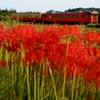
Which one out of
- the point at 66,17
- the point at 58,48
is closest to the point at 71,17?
the point at 66,17

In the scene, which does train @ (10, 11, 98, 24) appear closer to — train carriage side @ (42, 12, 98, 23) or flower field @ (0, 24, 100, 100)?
train carriage side @ (42, 12, 98, 23)

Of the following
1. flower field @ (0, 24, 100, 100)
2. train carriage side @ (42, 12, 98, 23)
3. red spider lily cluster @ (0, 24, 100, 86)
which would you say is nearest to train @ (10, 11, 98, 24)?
train carriage side @ (42, 12, 98, 23)

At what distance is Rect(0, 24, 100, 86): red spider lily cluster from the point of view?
2.25 meters

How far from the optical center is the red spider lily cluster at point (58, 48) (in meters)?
2.25

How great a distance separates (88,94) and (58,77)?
0.35 m

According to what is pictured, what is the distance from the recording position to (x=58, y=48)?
7.84 feet

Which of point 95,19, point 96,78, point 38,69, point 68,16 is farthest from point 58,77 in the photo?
point 95,19

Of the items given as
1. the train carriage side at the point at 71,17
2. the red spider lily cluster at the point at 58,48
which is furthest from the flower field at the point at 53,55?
the train carriage side at the point at 71,17

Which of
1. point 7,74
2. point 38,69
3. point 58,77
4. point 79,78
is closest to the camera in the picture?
point 38,69

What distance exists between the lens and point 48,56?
2.33 m

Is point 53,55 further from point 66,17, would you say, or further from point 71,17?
point 66,17

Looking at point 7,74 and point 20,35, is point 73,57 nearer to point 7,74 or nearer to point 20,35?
point 20,35

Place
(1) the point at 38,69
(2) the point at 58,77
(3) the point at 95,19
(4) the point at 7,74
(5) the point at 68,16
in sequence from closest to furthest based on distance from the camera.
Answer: (1) the point at 38,69, (2) the point at 58,77, (4) the point at 7,74, (5) the point at 68,16, (3) the point at 95,19

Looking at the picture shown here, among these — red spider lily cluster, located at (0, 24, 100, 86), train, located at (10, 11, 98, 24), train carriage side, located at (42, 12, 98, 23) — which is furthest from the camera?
train, located at (10, 11, 98, 24)
